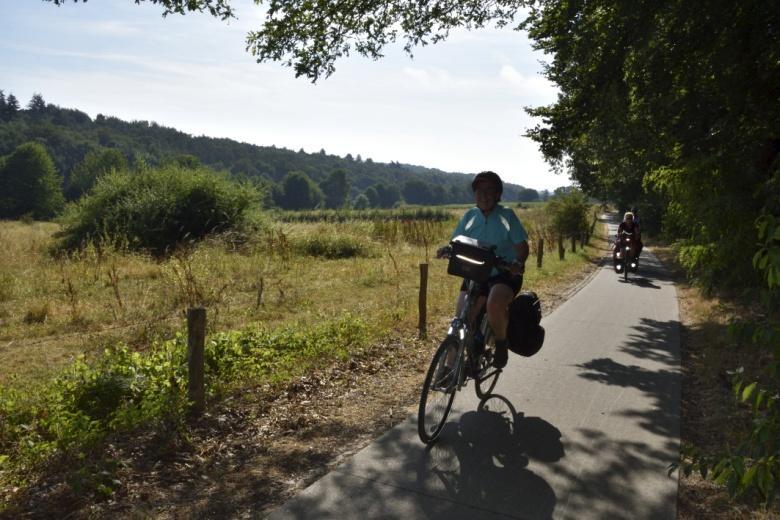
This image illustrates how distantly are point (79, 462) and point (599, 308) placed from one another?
10.1m

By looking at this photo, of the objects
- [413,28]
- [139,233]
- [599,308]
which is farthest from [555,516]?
[139,233]

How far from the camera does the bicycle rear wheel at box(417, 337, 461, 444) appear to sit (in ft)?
14.6

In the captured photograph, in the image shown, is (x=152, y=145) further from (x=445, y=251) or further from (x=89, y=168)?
(x=445, y=251)

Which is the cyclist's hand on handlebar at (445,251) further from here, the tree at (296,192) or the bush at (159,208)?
the tree at (296,192)

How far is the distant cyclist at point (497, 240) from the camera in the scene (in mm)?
4945

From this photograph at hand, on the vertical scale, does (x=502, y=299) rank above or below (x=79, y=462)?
above

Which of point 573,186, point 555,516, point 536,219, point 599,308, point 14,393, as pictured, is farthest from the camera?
point 536,219

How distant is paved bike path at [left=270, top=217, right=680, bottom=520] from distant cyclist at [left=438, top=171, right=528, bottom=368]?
0.80 m

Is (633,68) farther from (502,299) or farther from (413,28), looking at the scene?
(502,299)

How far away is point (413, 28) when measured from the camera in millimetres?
9039

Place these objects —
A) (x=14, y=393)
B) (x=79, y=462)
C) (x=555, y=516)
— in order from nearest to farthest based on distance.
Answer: (x=555, y=516) → (x=79, y=462) → (x=14, y=393)

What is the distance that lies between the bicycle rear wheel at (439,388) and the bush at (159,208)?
16.8 m

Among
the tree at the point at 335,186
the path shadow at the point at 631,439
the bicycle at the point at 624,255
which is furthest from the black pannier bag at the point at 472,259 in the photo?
the tree at the point at 335,186

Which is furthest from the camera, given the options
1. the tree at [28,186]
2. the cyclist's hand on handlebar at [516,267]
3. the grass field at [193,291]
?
the tree at [28,186]
